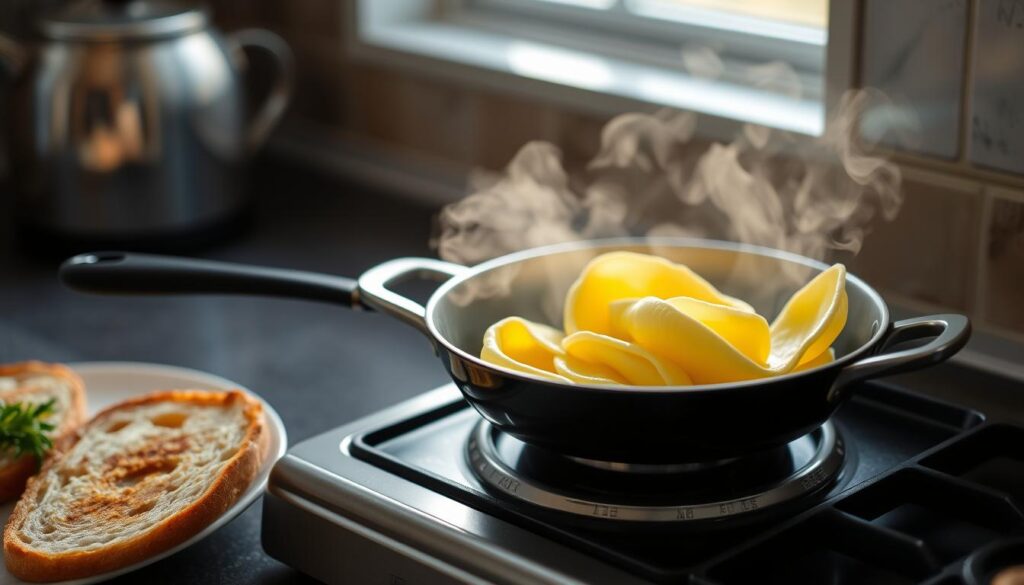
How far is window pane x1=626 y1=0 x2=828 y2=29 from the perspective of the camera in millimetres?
1455

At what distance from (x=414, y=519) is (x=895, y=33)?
62 centimetres

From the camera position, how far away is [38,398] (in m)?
1.15

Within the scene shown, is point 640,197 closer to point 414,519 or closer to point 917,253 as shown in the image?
point 917,253

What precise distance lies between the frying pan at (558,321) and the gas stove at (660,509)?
42mm

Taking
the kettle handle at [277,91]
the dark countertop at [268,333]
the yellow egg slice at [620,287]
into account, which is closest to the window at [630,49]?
the kettle handle at [277,91]

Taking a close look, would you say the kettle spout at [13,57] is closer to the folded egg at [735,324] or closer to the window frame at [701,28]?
the window frame at [701,28]

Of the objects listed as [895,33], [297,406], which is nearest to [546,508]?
[297,406]

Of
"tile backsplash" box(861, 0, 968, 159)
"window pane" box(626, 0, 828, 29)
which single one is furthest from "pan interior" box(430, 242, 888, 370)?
"window pane" box(626, 0, 828, 29)

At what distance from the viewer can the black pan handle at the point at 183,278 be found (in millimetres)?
1003

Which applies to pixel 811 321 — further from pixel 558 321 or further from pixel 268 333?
pixel 268 333

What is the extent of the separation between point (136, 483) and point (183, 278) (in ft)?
0.54

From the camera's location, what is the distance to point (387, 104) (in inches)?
70.3

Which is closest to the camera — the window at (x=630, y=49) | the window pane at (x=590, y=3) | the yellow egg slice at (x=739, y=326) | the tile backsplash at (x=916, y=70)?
the yellow egg slice at (x=739, y=326)

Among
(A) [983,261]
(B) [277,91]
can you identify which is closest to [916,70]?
(A) [983,261]
